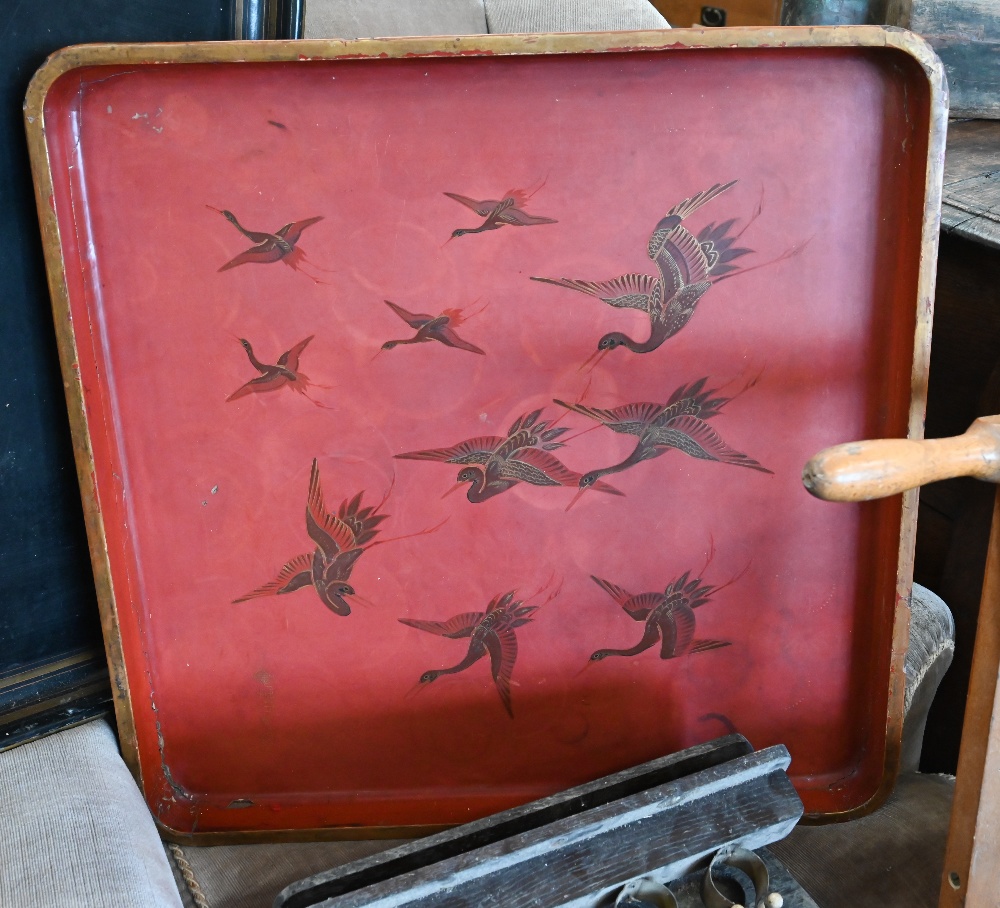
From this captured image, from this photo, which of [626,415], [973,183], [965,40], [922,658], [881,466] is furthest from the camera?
[965,40]

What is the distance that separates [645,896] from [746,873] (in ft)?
0.27

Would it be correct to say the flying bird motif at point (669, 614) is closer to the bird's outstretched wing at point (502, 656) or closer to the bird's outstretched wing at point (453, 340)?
the bird's outstretched wing at point (502, 656)

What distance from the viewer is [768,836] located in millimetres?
672

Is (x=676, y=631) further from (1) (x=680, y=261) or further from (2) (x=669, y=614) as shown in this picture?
(1) (x=680, y=261)

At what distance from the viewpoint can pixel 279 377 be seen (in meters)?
0.71

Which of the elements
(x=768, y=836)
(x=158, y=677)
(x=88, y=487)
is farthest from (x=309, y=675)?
(x=768, y=836)

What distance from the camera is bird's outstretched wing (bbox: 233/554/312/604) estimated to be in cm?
74

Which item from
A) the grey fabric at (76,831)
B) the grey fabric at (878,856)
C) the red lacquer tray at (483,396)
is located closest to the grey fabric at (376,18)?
the red lacquer tray at (483,396)

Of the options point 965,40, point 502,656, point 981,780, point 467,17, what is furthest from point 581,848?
point 965,40

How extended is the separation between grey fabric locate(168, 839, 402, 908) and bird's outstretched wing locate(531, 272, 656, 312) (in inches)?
19.4

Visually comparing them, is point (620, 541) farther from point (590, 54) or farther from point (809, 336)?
point (590, 54)

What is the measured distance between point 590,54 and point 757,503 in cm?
35

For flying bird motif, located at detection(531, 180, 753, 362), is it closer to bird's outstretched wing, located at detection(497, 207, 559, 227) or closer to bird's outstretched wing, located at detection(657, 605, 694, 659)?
bird's outstretched wing, located at detection(497, 207, 559, 227)

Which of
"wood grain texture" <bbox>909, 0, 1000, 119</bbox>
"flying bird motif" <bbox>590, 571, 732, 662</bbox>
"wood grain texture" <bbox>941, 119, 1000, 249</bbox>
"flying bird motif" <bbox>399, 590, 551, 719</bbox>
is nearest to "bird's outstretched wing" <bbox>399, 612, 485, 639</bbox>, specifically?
"flying bird motif" <bbox>399, 590, 551, 719</bbox>
